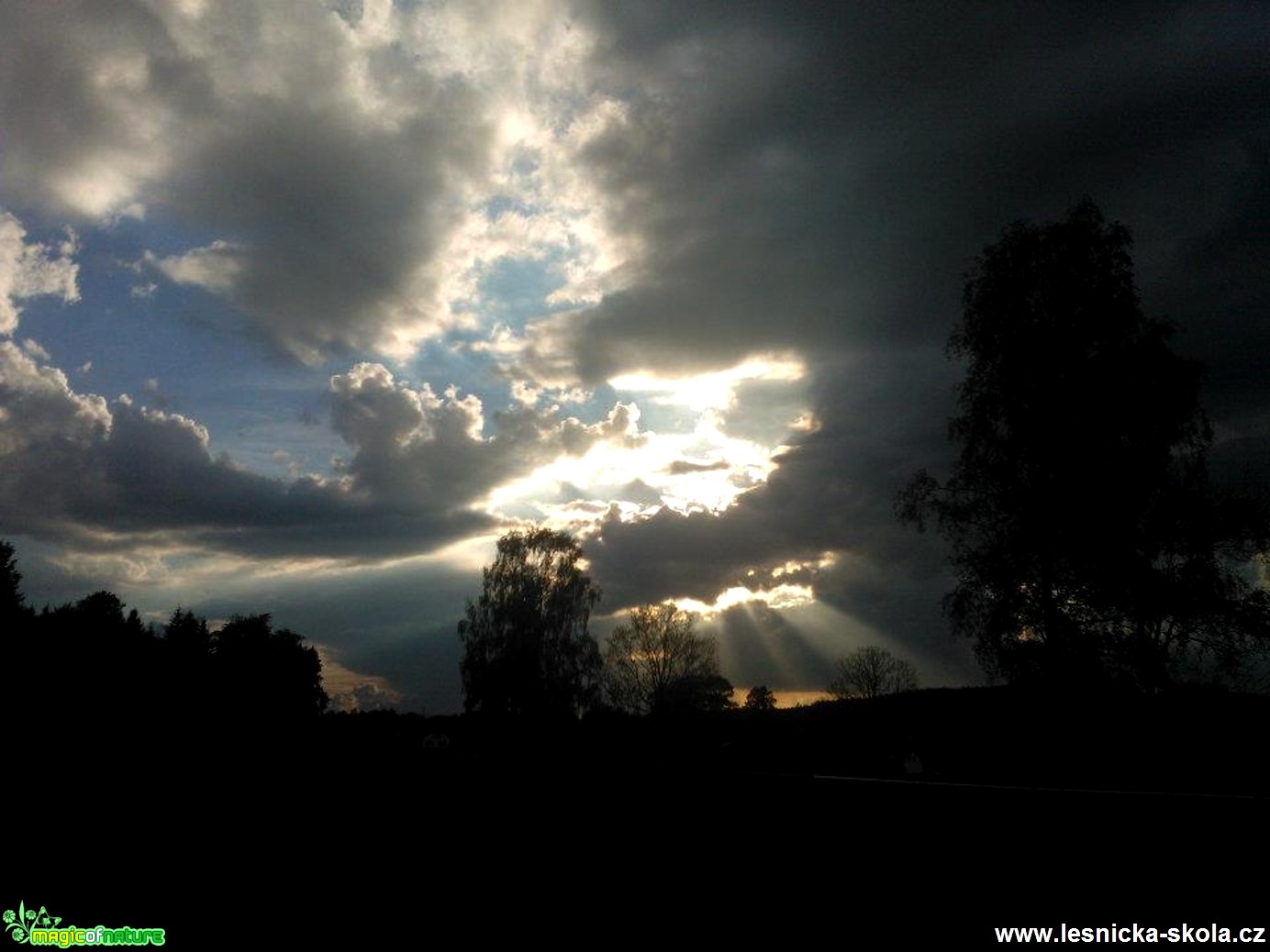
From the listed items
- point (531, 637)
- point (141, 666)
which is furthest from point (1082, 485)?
point (141, 666)

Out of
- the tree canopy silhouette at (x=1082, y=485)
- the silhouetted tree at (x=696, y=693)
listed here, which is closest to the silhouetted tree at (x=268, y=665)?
the silhouetted tree at (x=696, y=693)

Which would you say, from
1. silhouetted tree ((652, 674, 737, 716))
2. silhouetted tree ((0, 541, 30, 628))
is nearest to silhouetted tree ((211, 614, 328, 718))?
silhouetted tree ((0, 541, 30, 628))

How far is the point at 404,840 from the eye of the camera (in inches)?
219

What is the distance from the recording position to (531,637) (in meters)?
46.1

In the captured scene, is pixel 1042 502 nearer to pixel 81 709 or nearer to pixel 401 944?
pixel 401 944

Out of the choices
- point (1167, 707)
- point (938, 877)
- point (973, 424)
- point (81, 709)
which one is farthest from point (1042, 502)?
point (81, 709)

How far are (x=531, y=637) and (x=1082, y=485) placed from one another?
35.3 metres

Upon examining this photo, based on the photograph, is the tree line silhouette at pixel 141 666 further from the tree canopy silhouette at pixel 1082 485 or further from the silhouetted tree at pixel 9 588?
the tree canopy silhouette at pixel 1082 485

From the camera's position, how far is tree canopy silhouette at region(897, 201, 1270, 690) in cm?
1656

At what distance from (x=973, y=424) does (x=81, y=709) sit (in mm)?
22374

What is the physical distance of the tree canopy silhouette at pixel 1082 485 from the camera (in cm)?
1656

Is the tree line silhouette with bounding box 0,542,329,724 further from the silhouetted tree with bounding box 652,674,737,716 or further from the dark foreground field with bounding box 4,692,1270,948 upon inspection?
the silhouetted tree with bounding box 652,674,737,716

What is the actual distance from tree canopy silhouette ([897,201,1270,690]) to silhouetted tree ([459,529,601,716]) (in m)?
31.2

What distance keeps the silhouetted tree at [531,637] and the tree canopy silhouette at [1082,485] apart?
31.2m
